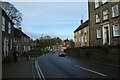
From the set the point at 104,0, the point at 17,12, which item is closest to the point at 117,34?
the point at 104,0

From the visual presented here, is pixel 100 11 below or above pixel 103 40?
above

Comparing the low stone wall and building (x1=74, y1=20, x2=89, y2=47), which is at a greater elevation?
building (x1=74, y1=20, x2=89, y2=47)

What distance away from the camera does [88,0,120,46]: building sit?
36.1m

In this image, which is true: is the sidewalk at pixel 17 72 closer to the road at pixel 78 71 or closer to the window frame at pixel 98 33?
the road at pixel 78 71

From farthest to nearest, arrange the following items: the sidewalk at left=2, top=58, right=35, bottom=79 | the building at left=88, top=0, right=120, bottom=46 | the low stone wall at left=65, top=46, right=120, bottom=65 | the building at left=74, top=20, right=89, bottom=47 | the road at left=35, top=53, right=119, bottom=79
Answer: the building at left=74, top=20, right=89, bottom=47 → the building at left=88, top=0, right=120, bottom=46 → the low stone wall at left=65, top=46, right=120, bottom=65 → the sidewalk at left=2, top=58, right=35, bottom=79 → the road at left=35, top=53, right=119, bottom=79

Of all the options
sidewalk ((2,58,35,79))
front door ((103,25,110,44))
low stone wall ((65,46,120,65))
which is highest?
front door ((103,25,110,44))

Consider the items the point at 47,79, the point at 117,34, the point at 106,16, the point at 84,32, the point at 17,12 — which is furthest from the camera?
the point at 17,12

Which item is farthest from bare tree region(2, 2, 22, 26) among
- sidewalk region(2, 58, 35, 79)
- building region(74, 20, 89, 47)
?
sidewalk region(2, 58, 35, 79)

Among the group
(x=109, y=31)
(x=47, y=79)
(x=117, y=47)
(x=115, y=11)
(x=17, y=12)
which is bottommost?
(x=47, y=79)

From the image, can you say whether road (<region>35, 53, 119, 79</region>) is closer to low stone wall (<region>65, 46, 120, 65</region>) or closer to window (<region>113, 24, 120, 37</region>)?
low stone wall (<region>65, 46, 120, 65</region>)

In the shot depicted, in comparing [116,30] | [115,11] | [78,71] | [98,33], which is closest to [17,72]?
[78,71]

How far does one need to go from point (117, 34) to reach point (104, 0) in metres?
6.40

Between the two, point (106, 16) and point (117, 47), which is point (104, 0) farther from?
point (117, 47)

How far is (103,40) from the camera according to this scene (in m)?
40.4
